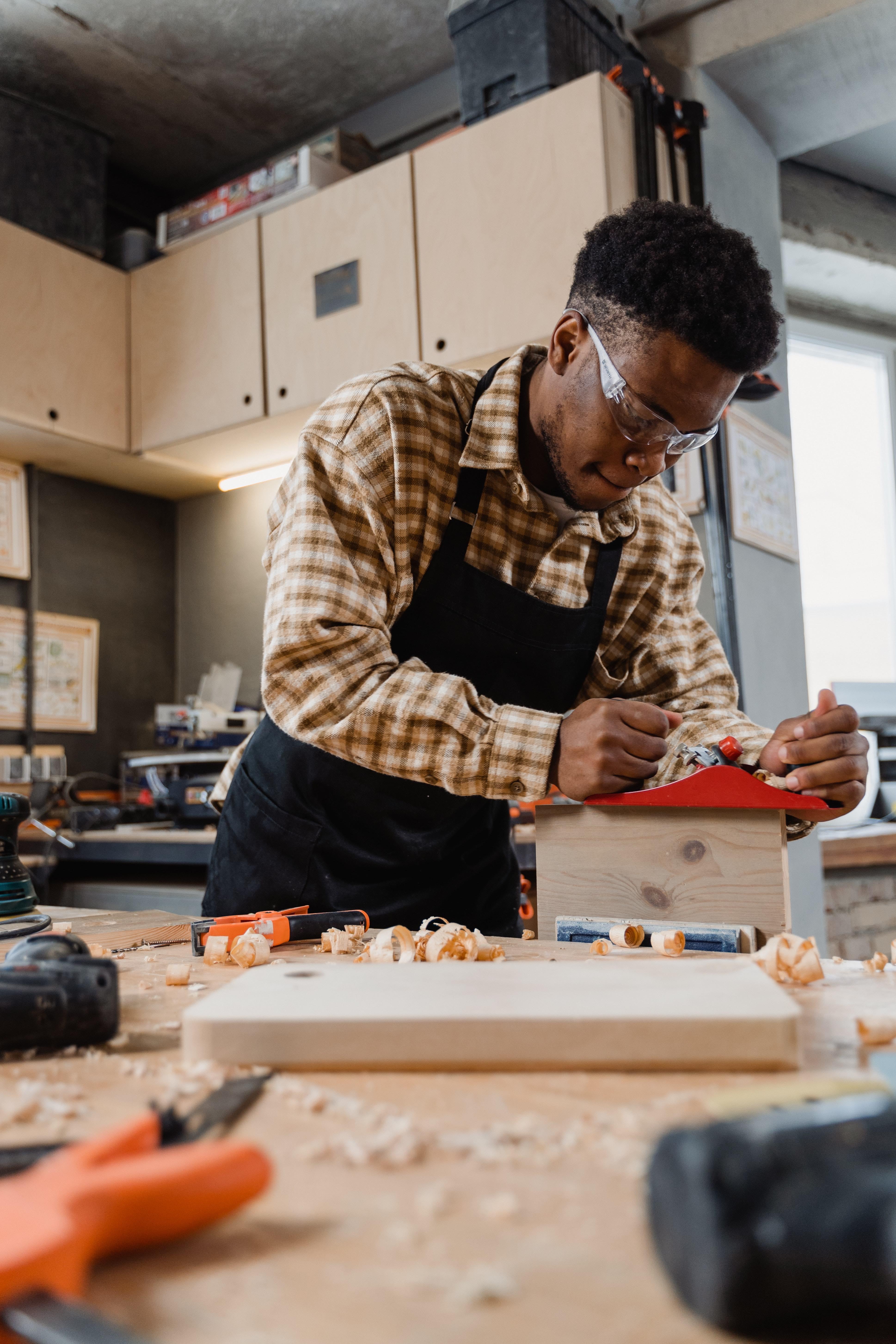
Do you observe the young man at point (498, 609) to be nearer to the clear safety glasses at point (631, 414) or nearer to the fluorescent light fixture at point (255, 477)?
the clear safety glasses at point (631, 414)

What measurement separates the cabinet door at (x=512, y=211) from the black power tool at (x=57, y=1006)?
1876 millimetres

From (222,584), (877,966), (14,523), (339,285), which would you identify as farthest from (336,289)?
(877,966)

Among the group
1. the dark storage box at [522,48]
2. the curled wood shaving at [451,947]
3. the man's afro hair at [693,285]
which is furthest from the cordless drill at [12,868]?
the dark storage box at [522,48]

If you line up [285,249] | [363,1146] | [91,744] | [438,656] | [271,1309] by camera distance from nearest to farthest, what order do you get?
[271,1309], [363,1146], [438,656], [285,249], [91,744]

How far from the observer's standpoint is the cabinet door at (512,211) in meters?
2.17

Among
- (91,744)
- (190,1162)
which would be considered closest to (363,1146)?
(190,1162)

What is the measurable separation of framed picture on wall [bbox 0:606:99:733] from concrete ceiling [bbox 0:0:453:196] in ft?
5.16

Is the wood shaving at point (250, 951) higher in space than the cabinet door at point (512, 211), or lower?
lower

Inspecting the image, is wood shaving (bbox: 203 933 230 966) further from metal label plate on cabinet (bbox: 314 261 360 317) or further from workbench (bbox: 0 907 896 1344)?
metal label plate on cabinet (bbox: 314 261 360 317)

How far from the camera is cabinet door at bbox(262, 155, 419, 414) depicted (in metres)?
2.48

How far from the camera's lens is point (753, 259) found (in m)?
1.18

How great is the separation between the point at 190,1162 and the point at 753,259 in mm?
1154

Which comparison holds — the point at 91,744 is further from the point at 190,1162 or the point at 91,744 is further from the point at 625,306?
the point at 190,1162

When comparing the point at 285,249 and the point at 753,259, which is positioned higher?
the point at 285,249
